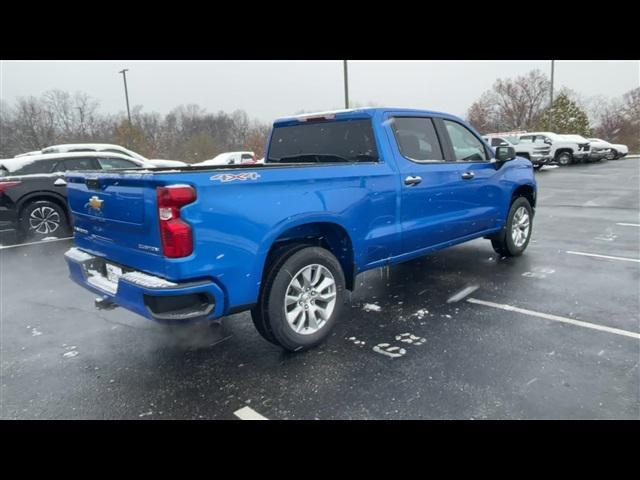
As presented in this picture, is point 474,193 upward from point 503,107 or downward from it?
downward

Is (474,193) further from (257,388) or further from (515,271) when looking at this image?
(257,388)

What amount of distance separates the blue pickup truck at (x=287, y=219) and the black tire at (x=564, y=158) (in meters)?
22.0

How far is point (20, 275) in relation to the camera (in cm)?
617

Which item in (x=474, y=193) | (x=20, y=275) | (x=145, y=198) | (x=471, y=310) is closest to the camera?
(x=145, y=198)

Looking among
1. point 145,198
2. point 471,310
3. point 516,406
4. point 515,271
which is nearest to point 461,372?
point 516,406

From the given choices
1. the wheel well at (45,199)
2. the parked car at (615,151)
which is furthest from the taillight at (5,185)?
the parked car at (615,151)

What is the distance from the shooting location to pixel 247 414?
276 centimetres

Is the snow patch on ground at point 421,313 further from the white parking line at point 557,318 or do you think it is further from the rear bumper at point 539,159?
the rear bumper at point 539,159

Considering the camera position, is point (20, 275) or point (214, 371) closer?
point (214, 371)

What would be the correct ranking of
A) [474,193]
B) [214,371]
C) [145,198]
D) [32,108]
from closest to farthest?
[145,198], [214,371], [474,193], [32,108]

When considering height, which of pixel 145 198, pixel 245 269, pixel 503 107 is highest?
pixel 503 107

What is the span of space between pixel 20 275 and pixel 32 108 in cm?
4580

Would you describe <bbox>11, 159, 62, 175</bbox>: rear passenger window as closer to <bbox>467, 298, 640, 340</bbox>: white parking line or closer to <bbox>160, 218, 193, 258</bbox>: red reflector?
<bbox>160, 218, 193, 258</bbox>: red reflector

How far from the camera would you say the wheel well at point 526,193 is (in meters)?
6.13
